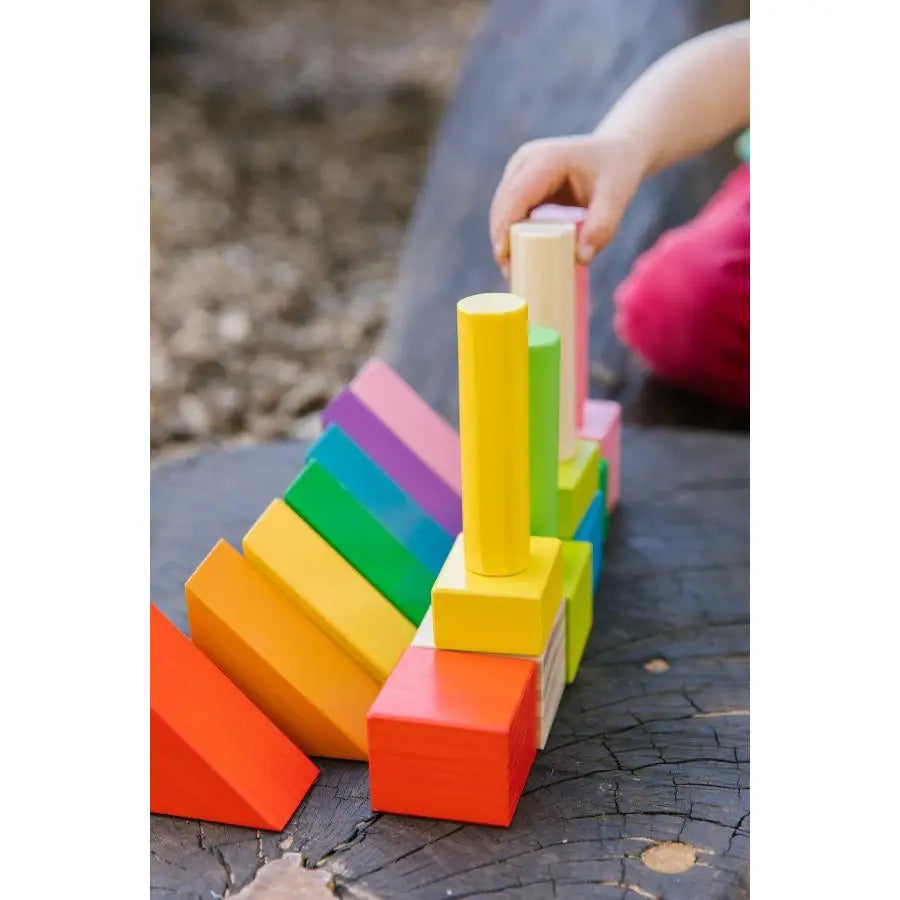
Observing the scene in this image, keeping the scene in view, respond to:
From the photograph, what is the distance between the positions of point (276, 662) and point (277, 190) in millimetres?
2286

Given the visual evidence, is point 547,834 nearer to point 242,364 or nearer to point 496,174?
point 496,174

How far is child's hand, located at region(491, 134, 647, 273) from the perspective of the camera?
3.61 ft

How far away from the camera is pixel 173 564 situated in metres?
1.20

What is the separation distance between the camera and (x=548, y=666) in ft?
3.02

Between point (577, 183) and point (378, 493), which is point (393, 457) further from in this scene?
point (577, 183)

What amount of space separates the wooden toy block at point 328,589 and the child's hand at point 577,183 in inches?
13.3

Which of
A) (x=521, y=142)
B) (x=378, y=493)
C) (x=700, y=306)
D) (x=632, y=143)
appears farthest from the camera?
(x=521, y=142)

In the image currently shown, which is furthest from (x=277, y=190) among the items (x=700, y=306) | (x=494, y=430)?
(x=494, y=430)

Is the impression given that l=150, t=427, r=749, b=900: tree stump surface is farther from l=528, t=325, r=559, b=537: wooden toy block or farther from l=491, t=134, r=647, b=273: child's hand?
l=491, t=134, r=647, b=273: child's hand

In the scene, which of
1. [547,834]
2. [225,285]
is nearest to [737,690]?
[547,834]

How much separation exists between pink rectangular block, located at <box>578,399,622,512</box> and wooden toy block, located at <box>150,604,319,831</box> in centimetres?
47

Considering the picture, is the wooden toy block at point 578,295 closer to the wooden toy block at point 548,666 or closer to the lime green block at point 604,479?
the lime green block at point 604,479

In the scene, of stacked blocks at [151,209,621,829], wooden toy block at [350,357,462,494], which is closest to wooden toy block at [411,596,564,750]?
stacked blocks at [151,209,621,829]

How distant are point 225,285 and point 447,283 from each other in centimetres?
89
